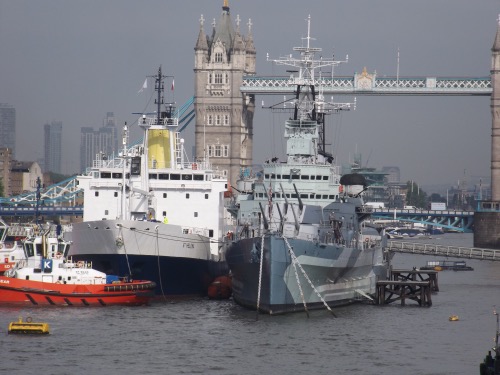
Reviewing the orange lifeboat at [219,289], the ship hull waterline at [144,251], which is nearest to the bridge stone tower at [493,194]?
the orange lifeboat at [219,289]

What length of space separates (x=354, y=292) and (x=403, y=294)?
341cm

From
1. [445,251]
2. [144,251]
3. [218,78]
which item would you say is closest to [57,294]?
[144,251]

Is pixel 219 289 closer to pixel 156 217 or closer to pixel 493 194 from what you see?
pixel 156 217

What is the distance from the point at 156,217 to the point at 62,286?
1012 cm

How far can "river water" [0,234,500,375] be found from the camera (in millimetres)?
47031

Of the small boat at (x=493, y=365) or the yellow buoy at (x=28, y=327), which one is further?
the yellow buoy at (x=28, y=327)

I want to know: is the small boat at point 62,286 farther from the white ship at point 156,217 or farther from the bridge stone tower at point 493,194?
the bridge stone tower at point 493,194


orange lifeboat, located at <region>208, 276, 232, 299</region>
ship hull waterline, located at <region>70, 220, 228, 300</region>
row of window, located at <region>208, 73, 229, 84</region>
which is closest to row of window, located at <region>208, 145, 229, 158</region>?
row of window, located at <region>208, 73, 229, 84</region>

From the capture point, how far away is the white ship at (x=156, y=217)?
65500 mm

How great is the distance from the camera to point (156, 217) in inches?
2761

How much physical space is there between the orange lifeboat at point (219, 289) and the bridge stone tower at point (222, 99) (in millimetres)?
95819

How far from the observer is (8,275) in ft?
206

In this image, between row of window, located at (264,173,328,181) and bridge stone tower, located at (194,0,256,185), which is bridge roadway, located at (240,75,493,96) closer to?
bridge stone tower, located at (194,0,256,185)

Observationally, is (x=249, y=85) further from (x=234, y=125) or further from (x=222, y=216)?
(x=222, y=216)
